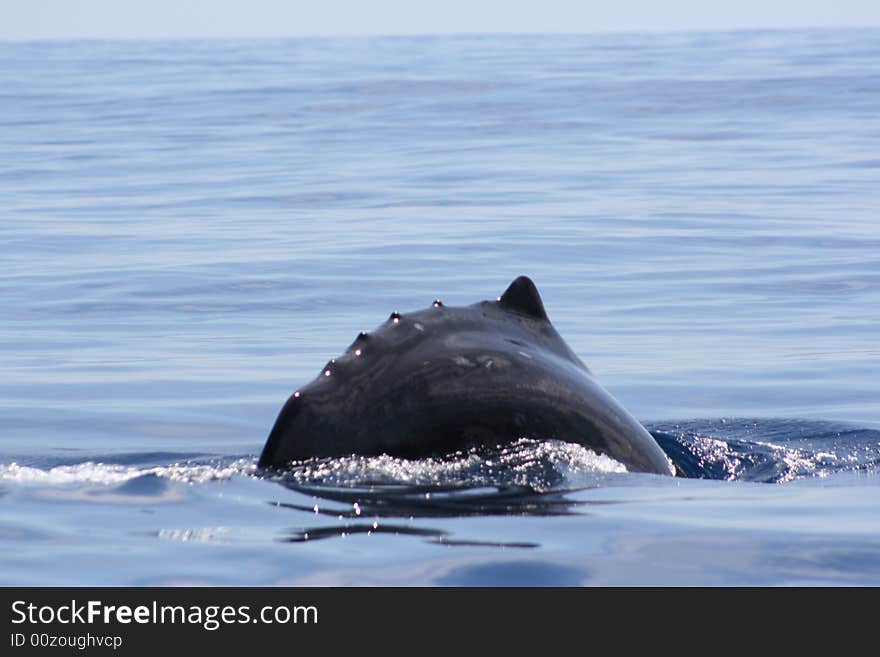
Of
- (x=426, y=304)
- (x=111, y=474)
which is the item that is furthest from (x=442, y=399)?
(x=426, y=304)

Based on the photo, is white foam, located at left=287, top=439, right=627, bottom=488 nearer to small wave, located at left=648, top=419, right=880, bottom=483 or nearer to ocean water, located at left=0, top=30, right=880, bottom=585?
ocean water, located at left=0, top=30, right=880, bottom=585

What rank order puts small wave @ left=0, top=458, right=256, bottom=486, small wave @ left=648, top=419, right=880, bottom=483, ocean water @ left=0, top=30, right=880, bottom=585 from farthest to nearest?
small wave @ left=648, top=419, right=880, bottom=483, small wave @ left=0, top=458, right=256, bottom=486, ocean water @ left=0, top=30, right=880, bottom=585

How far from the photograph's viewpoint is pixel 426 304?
44.9 feet

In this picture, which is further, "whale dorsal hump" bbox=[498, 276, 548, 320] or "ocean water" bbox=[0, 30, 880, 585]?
"whale dorsal hump" bbox=[498, 276, 548, 320]

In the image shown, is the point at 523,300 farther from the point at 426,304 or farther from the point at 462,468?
the point at 426,304

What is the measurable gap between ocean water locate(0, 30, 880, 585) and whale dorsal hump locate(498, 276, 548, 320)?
0.60 metres

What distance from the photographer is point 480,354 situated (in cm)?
536

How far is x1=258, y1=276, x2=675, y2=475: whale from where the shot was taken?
5.14 meters

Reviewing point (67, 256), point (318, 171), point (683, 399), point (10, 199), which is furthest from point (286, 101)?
point (683, 399)

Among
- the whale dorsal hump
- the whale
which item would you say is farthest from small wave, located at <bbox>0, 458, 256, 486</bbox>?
the whale dorsal hump

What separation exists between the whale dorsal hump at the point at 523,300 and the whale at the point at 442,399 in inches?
5.4

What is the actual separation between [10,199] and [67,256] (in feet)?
20.0

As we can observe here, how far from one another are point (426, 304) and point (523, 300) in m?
7.90
